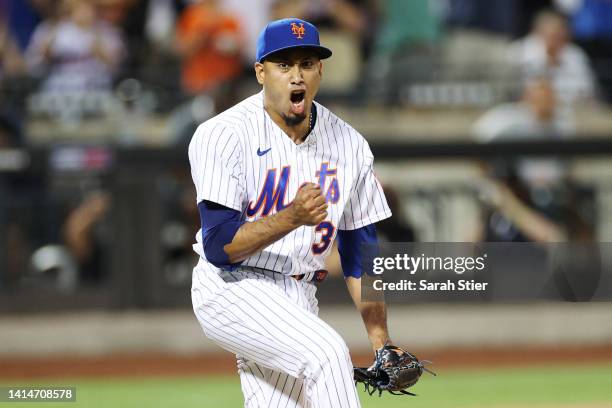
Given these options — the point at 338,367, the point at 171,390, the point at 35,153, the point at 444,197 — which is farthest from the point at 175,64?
the point at 338,367

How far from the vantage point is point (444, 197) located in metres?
9.37

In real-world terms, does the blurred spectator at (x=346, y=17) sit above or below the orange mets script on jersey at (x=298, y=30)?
above

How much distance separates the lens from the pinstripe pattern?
3.79 meters

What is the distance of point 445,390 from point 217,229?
445 cm

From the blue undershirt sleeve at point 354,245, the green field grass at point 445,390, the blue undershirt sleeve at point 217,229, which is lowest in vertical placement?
the green field grass at point 445,390

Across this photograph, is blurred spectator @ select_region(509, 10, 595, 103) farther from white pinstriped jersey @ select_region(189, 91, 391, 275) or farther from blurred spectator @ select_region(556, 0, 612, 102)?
white pinstriped jersey @ select_region(189, 91, 391, 275)

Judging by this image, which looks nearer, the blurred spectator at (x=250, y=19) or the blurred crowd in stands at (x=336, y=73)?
the blurred crowd in stands at (x=336, y=73)

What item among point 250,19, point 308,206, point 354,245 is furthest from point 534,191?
point 308,206

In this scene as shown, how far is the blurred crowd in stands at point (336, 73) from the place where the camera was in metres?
9.27

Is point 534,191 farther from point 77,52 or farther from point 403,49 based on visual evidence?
point 77,52

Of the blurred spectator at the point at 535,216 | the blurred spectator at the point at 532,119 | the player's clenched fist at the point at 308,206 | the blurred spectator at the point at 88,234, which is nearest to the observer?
the player's clenched fist at the point at 308,206

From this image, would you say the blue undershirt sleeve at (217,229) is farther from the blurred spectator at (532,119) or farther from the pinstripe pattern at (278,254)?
the blurred spectator at (532,119)

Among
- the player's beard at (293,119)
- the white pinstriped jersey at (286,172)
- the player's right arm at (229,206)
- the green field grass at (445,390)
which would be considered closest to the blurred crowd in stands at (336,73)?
the green field grass at (445,390)

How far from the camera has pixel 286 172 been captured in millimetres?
4020
